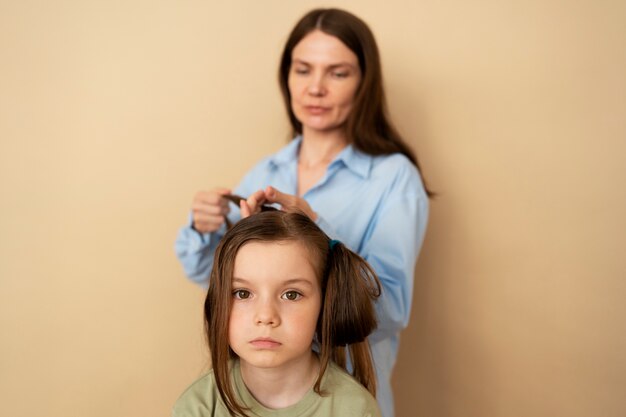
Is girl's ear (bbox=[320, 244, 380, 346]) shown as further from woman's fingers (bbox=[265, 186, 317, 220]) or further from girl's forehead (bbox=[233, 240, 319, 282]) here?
woman's fingers (bbox=[265, 186, 317, 220])

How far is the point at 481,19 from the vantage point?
2.06 meters

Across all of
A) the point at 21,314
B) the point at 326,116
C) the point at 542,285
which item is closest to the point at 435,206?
the point at 542,285

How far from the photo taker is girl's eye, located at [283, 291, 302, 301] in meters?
1.18

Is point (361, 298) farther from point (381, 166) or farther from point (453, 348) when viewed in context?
point (453, 348)

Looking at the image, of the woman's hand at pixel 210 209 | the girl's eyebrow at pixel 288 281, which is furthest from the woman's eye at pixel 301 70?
the girl's eyebrow at pixel 288 281

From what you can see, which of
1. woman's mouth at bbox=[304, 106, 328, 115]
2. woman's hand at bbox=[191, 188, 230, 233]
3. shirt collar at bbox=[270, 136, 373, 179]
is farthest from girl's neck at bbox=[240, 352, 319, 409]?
woman's mouth at bbox=[304, 106, 328, 115]

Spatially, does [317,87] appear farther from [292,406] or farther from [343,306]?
[292,406]

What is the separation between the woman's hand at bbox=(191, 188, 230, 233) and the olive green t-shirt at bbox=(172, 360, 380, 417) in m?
0.51

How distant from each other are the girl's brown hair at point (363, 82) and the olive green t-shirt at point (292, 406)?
2.43ft

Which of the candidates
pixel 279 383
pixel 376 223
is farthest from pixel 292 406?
pixel 376 223

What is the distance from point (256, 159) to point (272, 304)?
1161mm

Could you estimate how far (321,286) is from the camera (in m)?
1.24

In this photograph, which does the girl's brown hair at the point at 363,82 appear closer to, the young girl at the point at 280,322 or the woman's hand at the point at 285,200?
the woman's hand at the point at 285,200

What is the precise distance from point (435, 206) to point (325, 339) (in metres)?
1.06
